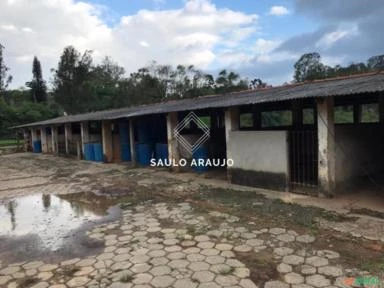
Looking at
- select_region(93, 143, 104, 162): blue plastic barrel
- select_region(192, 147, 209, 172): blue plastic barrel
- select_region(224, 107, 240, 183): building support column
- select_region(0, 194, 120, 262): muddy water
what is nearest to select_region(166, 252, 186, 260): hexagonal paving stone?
select_region(0, 194, 120, 262): muddy water

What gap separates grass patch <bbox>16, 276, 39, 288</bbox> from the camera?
12.9 ft

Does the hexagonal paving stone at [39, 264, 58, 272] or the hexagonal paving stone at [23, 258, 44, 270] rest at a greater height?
the hexagonal paving stone at [39, 264, 58, 272]

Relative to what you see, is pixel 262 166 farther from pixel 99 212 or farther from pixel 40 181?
pixel 40 181

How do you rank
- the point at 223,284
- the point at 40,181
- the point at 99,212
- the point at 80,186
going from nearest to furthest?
the point at 223,284, the point at 99,212, the point at 80,186, the point at 40,181

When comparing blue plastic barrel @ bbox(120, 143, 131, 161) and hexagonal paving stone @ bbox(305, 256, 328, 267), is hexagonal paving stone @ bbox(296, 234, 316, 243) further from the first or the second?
blue plastic barrel @ bbox(120, 143, 131, 161)

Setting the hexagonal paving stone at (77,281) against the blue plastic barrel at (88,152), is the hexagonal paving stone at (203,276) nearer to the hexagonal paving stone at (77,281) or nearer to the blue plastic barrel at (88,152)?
the hexagonal paving stone at (77,281)

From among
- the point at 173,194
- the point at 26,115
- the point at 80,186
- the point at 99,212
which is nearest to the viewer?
the point at 99,212

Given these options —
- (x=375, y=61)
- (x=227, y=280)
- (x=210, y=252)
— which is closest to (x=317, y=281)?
(x=227, y=280)

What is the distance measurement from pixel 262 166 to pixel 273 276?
484cm

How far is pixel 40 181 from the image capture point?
Result: 11750mm

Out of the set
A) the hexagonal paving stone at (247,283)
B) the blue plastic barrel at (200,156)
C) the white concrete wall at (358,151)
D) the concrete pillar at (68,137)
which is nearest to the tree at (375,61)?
the white concrete wall at (358,151)

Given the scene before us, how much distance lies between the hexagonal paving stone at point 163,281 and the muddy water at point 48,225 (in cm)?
141

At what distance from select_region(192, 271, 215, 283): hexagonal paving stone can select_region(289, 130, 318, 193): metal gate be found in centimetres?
463

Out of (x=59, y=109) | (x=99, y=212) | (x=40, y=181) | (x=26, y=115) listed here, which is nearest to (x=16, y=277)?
(x=99, y=212)
